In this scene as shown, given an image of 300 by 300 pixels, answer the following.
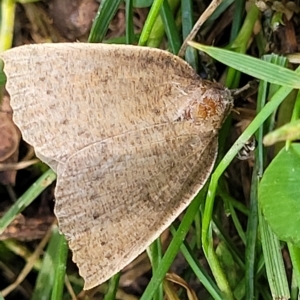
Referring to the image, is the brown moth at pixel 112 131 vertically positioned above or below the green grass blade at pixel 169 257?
above

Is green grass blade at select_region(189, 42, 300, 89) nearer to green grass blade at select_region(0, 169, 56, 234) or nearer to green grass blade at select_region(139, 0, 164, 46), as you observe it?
green grass blade at select_region(139, 0, 164, 46)

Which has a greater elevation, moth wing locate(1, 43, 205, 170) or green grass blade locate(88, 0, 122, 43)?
green grass blade locate(88, 0, 122, 43)

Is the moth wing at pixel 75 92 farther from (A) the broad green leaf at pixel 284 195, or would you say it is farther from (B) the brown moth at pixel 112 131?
(A) the broad green leaf at pixel 284 195

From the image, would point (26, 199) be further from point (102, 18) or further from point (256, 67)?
point (256, 67)

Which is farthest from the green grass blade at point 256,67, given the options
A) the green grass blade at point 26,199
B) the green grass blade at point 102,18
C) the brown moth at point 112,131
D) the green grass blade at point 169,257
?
the green grass blade at point 26,199

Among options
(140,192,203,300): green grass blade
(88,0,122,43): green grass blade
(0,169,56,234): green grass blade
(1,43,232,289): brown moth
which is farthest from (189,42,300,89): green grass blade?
(0,169,56,234): green grass blade

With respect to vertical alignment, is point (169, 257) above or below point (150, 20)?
below

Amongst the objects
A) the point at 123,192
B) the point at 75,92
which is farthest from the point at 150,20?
the point at 123,192
